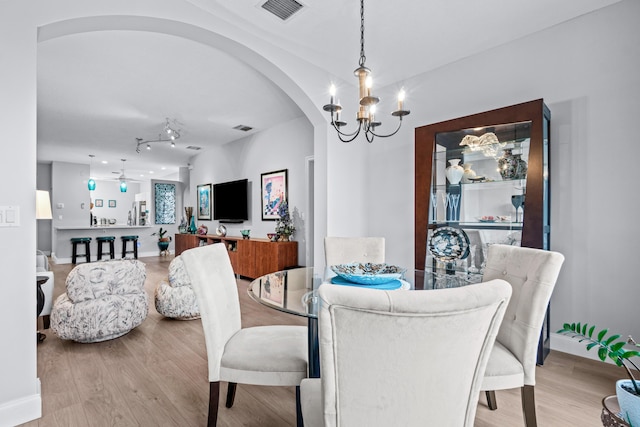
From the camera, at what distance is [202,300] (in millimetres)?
1563

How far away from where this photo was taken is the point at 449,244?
3.11 m

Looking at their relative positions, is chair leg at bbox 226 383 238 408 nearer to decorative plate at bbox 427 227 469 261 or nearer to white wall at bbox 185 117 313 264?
decorative plate at bbox 427 227 469 261

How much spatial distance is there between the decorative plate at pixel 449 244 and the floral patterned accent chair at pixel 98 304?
2920mm

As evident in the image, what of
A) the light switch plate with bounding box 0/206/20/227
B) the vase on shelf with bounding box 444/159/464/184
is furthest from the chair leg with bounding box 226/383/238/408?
the vase on shelf with bounding box 444/159/464/184

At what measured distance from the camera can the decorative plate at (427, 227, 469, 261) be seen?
10.0 ft

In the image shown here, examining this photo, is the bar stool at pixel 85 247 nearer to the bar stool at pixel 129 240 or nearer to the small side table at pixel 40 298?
the bar stool at pixel 129 240

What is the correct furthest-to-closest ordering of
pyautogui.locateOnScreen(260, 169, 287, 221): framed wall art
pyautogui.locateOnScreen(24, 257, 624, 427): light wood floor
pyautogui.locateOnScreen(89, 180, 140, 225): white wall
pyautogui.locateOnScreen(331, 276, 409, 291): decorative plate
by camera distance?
pyautogui.locateOnScreen(89, 180, 140, 225): white wall, pyautogui.locateOnScreen(260, 169, 287, 221): framed wall art, pyautogui.locateOnScreen(24, 257, 624, 427): light wood floor, pyautogui.locateOnScreen(331, 276, 409, 291): decorative plate

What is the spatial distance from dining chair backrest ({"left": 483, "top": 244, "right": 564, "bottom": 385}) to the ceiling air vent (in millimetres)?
2286

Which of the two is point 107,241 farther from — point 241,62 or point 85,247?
point 241,62

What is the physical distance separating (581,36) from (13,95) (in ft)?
12.9

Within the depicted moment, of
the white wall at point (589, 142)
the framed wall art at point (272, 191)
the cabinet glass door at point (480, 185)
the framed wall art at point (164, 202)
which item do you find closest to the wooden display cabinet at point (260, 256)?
the framed wall art at point (272, 191)

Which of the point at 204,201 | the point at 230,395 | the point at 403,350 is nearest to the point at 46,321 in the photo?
the point at 230,395

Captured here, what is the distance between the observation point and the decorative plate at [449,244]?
10.0 feet

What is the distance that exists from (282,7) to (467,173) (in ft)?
7.03
